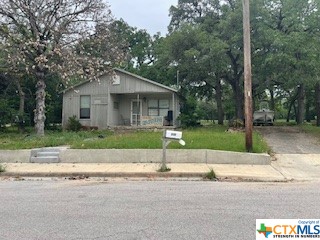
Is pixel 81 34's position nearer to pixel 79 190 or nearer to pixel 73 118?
pixel 73 118

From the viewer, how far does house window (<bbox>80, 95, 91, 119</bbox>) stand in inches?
993

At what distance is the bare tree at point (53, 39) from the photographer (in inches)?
713

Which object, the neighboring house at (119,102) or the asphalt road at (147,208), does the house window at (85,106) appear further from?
the asphalt road at (147,208)

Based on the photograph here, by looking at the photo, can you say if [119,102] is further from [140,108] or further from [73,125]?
[73,125]

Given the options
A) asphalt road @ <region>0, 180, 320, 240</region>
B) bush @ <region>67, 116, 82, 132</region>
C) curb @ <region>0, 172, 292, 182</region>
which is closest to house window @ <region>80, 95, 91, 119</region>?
bush @ <region>67, 116, 82, 132</region>

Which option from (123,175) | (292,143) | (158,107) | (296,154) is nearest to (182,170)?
(123,175)

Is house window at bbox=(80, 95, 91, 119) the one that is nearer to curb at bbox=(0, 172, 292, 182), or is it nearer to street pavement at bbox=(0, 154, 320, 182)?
street pavement at bbox=(0, 154, 320, 182)

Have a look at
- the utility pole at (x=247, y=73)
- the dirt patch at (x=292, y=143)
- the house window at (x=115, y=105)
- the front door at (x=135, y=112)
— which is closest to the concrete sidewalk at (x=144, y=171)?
the utility pole at (x=247, y=73)

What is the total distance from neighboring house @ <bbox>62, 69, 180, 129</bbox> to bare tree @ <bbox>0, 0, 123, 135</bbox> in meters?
3.97

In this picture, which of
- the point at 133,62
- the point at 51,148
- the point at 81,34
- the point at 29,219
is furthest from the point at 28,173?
the point at 133,62

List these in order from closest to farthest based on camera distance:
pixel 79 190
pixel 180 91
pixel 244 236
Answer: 1. pixel 244 236
2. pixel 79 190
3. pixel 180 91

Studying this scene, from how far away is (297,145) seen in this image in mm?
16688

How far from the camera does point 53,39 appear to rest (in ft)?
62.5

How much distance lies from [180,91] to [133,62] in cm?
1883
